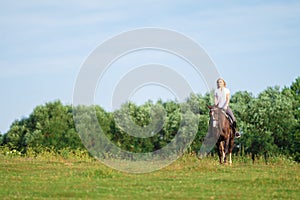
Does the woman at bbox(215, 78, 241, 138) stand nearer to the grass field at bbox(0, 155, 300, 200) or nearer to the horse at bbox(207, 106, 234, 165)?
the horse at bbox(207, 106, 234, 165)

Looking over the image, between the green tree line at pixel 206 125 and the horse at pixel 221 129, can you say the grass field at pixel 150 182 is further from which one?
the green tree line at pixel 206 125

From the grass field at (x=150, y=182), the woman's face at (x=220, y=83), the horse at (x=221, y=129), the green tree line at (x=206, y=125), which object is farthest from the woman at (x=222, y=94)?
the green tree line at (x=206, y=125)

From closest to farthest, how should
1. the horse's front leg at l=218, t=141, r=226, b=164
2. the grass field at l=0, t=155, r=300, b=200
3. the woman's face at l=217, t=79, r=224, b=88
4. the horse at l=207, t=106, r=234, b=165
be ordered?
1. the grass field at l=0, t=155, r=300, b=200
2. the horse at l=207, t=106, r=234, b=165
3. the woman's face at l=217, t=79, r=224, b=88
4. the horse's front leg at l=218, t=141, r=226, b=164

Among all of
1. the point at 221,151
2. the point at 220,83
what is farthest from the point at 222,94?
the point at 221,151

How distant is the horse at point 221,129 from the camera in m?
23.5

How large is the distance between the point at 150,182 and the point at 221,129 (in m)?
7.27

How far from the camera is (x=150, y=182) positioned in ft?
56.6

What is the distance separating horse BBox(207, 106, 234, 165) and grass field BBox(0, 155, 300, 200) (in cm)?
202

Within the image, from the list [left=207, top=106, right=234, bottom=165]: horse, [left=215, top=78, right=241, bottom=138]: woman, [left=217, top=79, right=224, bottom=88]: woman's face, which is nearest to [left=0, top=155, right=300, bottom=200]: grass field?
[left=207, top=106, right=234, bottom=165]: horse

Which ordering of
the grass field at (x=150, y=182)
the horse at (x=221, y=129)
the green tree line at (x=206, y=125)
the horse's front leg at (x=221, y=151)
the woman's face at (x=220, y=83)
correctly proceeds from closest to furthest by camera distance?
the grass field at (x=150, y=182) → the horse at (x=221, y=129) → the woman's face at (x=220, y=83) → the horse's front leg at (x=221, y=151) → the green tree line at (x=206, y=125)

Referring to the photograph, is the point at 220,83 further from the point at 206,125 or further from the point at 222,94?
the point at 206,125

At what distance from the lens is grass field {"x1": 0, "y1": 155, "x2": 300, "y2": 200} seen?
14.8 metres

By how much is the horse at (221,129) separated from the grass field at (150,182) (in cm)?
202

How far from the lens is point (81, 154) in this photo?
28.6m
